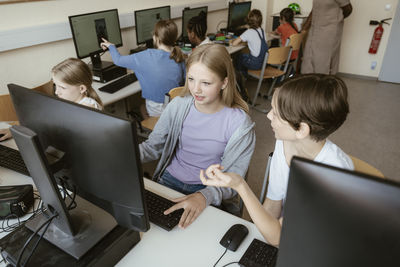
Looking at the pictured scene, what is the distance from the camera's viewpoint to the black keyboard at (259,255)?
→ 0.85 metres

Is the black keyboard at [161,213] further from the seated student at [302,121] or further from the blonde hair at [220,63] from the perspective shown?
the blonde hair at [220,63]

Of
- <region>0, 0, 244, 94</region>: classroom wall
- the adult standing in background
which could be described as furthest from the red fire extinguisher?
<region>0, 0, 244, 94</region>: classroom wall

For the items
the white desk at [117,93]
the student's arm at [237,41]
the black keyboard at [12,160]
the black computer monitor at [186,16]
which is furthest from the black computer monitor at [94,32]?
the student's arm at [237,41]

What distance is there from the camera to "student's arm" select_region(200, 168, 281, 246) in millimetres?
881

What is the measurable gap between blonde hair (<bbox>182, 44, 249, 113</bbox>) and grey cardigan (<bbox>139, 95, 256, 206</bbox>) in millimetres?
122

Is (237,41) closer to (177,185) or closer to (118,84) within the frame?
(118,84)

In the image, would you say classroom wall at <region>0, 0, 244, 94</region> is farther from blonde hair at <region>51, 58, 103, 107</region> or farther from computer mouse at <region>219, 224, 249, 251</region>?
computer mouse at <region>219, 224, 249, 251</region>

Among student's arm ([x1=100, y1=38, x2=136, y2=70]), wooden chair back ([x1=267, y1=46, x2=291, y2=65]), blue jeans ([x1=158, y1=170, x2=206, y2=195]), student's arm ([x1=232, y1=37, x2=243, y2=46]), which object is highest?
student's arm ([x1=100, y1=38, x2=136, y2=70])

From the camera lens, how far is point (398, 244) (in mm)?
406

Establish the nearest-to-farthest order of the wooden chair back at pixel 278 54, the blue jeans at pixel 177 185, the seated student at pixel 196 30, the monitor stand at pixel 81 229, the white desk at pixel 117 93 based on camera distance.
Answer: the monitor stand at pixel 81 229 < the blue jeans at pixel 177 185 < the white desk at pixel 117 93 < the seated student at pixel 196 30 < the wooden chair back at pixel 278 54

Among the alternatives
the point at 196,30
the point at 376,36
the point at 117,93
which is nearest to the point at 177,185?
the point at 117,93

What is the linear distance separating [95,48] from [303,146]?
2106 millimetres

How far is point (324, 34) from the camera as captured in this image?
404 cm

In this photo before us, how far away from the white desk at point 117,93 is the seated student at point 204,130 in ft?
2.93
